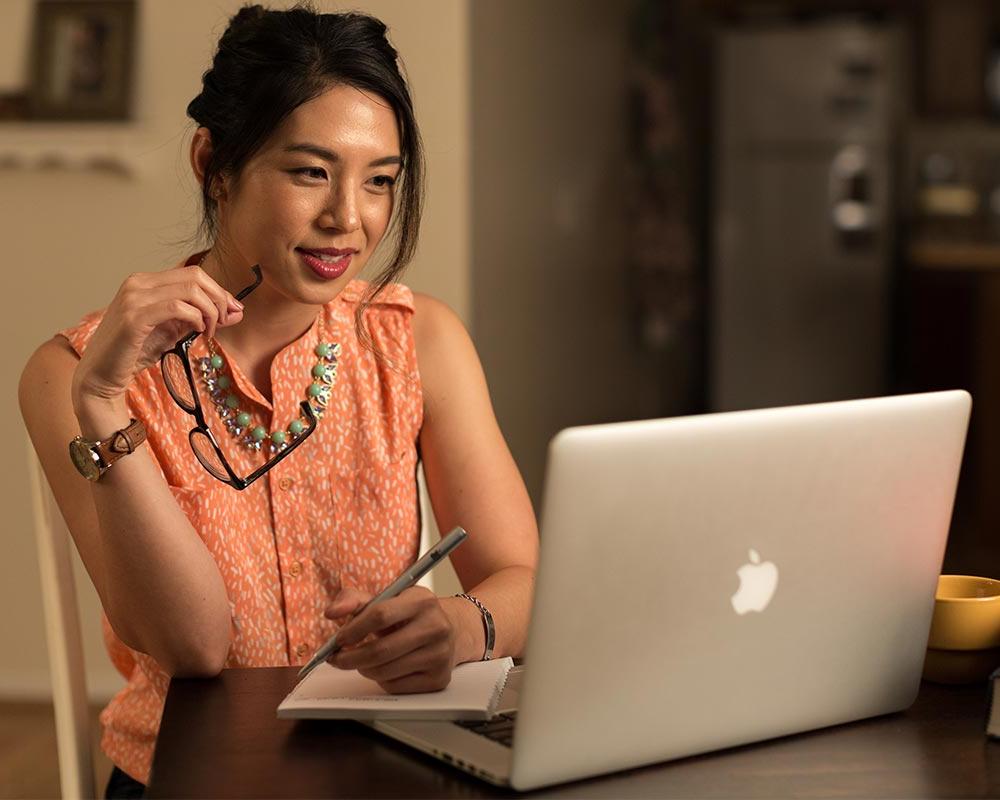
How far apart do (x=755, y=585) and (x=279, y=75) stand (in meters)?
0.77

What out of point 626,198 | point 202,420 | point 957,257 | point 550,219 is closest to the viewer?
point 202,420

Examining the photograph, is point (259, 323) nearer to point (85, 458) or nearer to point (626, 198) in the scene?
point (85, 458)

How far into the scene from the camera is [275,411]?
1540mm

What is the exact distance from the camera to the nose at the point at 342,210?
1.44 meters

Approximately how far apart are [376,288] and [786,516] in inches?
30.6

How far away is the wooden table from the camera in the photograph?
961 millimetres

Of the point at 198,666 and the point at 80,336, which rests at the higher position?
the point at 80,336

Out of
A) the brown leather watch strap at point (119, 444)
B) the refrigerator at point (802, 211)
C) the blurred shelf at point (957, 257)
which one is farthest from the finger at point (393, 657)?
the refrigerator at point (802, 211)

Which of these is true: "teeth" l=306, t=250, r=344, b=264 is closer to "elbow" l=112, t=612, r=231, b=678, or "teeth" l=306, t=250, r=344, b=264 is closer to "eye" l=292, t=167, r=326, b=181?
"eye" l=292, t=167, r=326, b=181

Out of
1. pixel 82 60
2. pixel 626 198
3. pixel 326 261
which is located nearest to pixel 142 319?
pixel 326 261

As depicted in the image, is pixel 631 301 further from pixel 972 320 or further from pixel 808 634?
pixel 808 634

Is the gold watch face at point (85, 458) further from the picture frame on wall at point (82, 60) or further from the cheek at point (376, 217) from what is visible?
the picture frame on wall at point (82, 60)

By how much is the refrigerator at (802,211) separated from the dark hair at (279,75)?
14.0ft

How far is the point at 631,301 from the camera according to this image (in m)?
5.42
